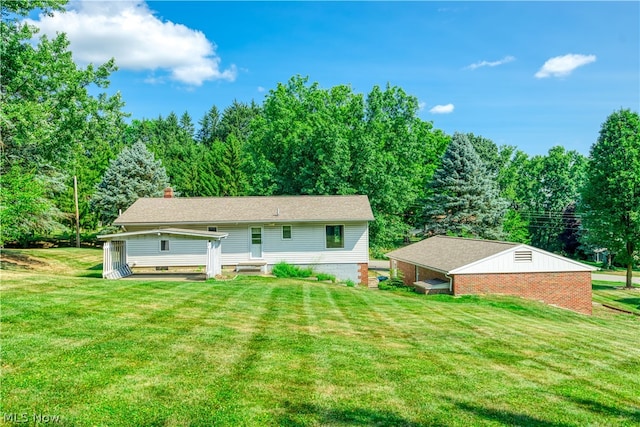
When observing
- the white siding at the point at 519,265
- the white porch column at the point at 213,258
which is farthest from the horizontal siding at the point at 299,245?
the white siding at the point at 519,265

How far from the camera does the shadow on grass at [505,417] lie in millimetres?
5559

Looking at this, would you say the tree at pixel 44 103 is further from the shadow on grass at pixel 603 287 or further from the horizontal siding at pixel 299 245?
the shadow on grass at pixel 603 287

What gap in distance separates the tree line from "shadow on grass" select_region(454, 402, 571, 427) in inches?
746

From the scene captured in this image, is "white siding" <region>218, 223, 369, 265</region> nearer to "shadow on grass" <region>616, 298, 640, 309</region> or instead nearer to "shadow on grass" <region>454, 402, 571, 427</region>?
"shadow on grass" <region>616, 298, 640, 309</region>

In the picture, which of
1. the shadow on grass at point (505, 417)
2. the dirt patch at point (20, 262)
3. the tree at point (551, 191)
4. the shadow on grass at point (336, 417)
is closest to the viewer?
the shadow on grass at point (336, 417)

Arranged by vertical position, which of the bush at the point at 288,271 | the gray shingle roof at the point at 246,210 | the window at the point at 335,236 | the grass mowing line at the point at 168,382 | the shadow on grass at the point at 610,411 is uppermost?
the gray shingle roof at the point at 246,210

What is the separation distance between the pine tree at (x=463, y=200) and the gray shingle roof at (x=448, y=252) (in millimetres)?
9918

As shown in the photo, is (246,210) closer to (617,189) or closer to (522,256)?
(522,256)

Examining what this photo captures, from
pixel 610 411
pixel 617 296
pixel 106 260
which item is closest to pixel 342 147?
pixel 106 260

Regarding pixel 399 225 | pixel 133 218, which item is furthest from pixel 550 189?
pixel 133 218

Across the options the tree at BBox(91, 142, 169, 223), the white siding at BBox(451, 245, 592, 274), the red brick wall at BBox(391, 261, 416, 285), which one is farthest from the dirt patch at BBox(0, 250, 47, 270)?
the white siding at BBox(451, 245, 592, 274)

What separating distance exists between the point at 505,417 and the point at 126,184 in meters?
42.3

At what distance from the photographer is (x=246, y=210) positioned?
26.0 metres

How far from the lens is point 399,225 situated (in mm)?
35625
